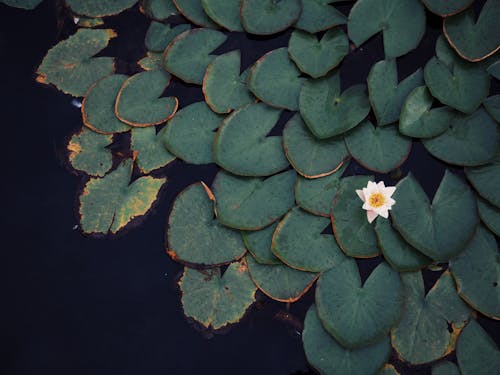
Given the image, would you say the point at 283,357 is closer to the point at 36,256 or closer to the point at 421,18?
the point at 36,256

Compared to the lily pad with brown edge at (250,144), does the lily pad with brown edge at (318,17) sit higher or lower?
higher

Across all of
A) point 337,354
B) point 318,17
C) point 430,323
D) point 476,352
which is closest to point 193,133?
point 318,17

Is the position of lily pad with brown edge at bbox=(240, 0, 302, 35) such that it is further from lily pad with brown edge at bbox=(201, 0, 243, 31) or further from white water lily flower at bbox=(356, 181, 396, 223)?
white water lily flower at bbox=(356, 181, 396, 223)

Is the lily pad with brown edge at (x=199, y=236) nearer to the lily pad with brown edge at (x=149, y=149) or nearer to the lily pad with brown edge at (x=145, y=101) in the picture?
the lily pad with brown edge at (x=149, y=149)

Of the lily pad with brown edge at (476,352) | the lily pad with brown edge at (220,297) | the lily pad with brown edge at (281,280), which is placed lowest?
the lily pad with brown edge at (476,352)

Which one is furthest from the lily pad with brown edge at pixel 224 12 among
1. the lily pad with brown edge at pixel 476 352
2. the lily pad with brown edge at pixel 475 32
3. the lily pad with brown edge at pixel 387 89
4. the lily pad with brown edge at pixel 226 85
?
the lily pad with brown edge at pixel 476 352

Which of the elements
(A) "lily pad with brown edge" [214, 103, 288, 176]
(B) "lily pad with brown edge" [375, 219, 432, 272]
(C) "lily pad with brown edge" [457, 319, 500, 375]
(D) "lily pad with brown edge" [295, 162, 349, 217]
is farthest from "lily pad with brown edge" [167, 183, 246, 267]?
(C) "lily pad with brown edge" [457, 319, 500, 375]

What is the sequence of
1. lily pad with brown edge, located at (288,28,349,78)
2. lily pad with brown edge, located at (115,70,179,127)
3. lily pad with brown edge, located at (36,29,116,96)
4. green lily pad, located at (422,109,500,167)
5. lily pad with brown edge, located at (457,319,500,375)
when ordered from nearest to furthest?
lily pad with brown edge, located at (457,319,500,375), green lily pad, located at (422,109,500,167), lily pad with brown edge, located at (288,28,349,78), lily pad with brown edge, located at (115,70,179,127), lily pad with brown edge, located at (36,29,116,96)
